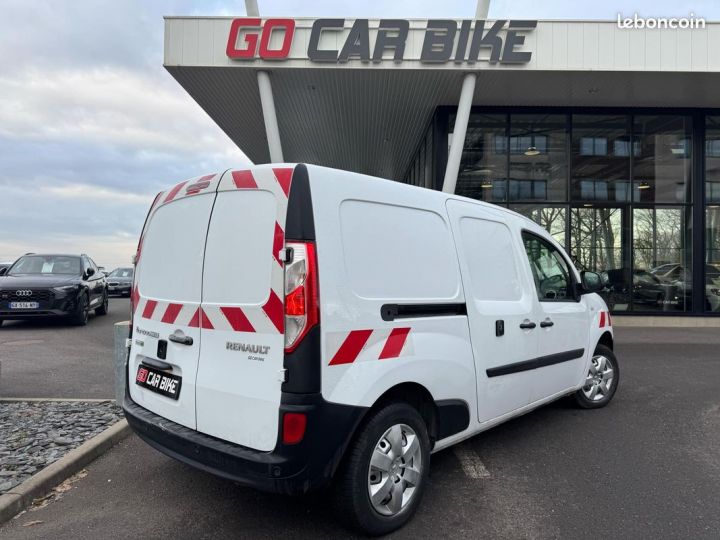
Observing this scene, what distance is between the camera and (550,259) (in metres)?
4.61

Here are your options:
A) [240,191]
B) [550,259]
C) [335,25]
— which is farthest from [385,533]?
[335,25]

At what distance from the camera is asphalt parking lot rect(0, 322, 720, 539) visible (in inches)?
116

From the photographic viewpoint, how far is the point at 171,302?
3.13m

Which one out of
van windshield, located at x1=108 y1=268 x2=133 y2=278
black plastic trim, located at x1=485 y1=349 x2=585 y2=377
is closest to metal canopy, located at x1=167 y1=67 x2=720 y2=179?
black plastic trim, located at x1=485 y1=349 x2=585 y2=377

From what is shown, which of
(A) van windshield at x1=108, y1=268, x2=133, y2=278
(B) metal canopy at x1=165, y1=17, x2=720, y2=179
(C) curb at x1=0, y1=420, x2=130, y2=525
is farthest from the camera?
(A) van windshield at x1=108, y1=268, x2=133, y2=278

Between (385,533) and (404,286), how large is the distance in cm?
Answer: 135

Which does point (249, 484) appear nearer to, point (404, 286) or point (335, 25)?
point (404, 286)

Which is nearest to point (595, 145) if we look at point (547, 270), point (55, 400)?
point (547, 270)

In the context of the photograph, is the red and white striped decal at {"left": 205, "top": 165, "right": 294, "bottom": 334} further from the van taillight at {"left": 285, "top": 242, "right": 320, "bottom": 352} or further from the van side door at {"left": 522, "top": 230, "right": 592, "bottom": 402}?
the van side door at {"left": 522, "top": 230, "right": 592, "bottom": 402}

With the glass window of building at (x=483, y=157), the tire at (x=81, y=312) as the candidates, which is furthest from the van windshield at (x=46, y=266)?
the glass window of building at (x=483, y=157)

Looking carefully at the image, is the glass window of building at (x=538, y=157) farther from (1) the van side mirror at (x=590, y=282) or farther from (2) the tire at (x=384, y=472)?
(2) the tire at (x=384, y=472)

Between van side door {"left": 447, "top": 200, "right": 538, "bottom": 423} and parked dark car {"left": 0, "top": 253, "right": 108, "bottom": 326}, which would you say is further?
parked dark car {"left": 0, "top": 253, "right": 108, "bottom": 326}

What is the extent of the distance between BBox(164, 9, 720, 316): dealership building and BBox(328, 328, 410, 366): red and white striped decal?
959cm

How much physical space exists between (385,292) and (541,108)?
12772 mm
